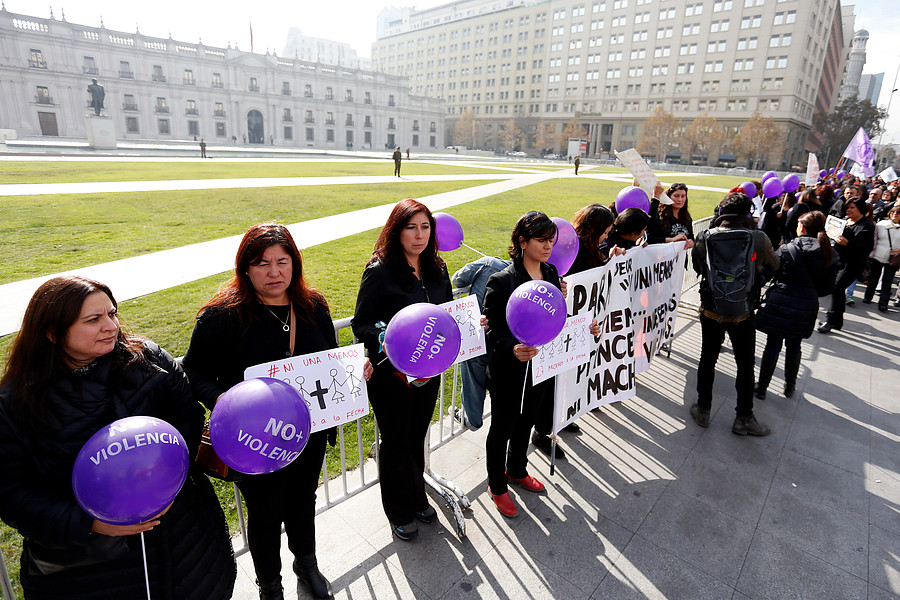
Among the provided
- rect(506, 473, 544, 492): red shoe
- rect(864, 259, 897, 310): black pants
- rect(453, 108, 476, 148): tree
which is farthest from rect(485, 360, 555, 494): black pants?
rect(453, 108, 476, 148): tree

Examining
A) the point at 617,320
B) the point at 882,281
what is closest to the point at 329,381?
the point at 617,320

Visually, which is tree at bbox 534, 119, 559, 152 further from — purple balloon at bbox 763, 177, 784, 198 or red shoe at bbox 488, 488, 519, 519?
red shoe at bbox 488, 488, 519, 519

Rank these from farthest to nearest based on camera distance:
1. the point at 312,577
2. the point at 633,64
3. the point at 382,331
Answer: the point at 633,64
the point at 382,331
the point at 312,577

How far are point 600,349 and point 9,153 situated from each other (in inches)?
1645

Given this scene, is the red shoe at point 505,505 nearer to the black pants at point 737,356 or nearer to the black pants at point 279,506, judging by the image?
the black pants at point 279,506

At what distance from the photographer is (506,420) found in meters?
3.41

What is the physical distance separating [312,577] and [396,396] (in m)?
1.14

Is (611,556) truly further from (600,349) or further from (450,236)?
(450,236)

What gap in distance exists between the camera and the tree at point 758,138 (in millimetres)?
62844

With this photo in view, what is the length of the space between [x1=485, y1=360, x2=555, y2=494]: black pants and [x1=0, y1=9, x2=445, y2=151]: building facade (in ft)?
236

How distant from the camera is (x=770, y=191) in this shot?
27.6ft

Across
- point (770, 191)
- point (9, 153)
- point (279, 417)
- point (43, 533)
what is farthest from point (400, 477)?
point (9, 153)

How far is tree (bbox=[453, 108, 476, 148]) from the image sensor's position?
98.2m

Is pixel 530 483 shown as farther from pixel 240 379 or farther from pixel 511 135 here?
pixel 511 135
